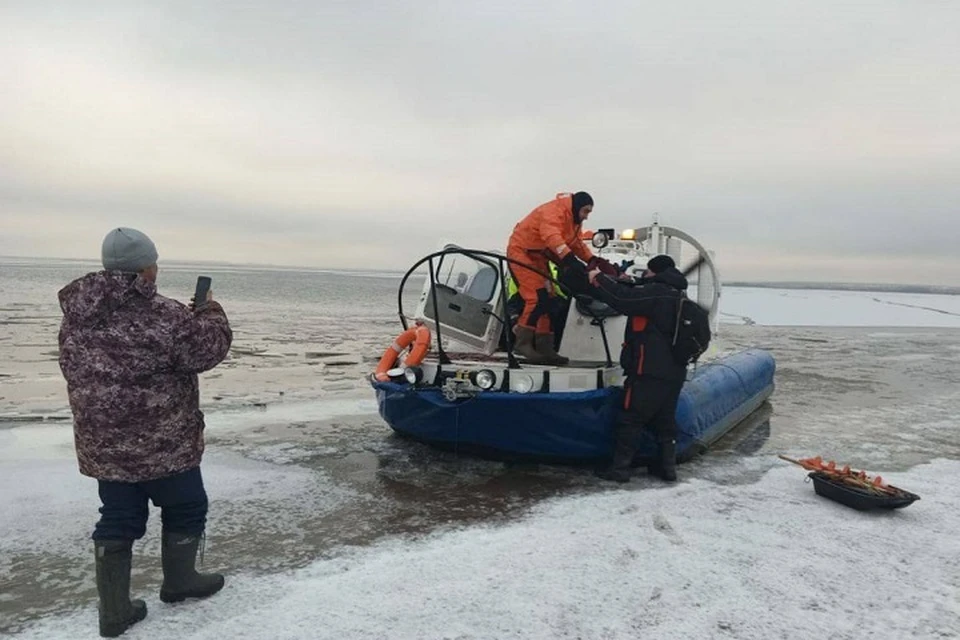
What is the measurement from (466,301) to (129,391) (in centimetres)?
329

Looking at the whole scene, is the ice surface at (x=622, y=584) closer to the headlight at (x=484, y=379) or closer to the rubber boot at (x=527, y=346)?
the headlight at (x=484, y=379)

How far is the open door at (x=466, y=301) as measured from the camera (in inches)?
217

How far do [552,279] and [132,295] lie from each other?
2979 mm

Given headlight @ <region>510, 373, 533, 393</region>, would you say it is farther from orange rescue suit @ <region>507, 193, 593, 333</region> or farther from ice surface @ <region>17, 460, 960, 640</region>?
ice surface @ <region>17, 460, 960, 640</region>

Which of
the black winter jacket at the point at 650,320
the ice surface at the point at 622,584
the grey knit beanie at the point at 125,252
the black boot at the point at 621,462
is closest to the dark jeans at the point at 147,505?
the ice surface at the point at 622,584

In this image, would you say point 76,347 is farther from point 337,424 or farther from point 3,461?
point 337,424

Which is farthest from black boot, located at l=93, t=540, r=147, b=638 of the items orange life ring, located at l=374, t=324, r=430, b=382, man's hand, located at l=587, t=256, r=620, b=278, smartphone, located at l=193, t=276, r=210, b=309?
man's hand, located at l=587, t=256, r=620, b=278

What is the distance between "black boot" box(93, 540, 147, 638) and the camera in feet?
8.46

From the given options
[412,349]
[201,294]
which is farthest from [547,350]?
[201,294]

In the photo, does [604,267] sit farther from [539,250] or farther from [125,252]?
[125,252]

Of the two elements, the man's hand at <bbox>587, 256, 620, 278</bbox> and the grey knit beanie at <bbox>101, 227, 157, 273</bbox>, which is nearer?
the grey knit beanie at <bbox>101, 227, 157, 273</bbox>

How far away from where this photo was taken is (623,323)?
5.69 metres

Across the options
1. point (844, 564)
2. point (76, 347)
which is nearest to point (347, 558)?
point (76, 347)

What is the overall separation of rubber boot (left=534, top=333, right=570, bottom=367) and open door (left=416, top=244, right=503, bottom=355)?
0.39 meters
